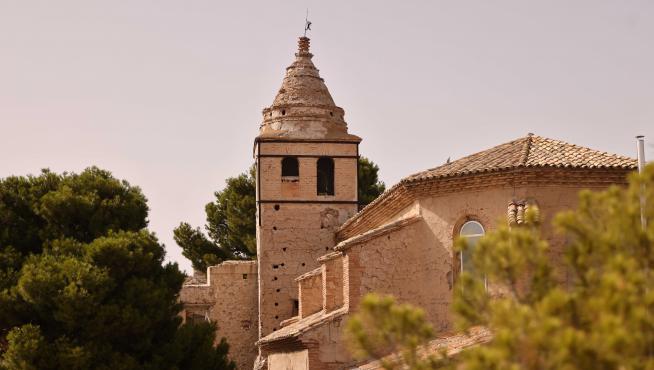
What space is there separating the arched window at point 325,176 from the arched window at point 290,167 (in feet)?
2.25

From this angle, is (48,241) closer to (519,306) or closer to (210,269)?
(210,269)

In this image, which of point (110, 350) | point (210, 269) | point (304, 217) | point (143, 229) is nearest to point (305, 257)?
point (304, 217)

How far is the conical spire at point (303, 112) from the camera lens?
2884 cm

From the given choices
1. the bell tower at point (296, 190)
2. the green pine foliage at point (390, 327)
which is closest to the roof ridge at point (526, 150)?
the bell tower at point (296, 190)

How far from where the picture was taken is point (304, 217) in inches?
1123

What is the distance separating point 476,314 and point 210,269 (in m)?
22.1

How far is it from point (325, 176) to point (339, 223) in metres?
1.59

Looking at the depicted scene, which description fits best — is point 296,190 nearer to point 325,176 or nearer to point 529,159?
point 325,176

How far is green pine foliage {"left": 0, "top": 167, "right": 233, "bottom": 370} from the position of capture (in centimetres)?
1881

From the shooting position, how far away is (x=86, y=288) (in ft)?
62.4

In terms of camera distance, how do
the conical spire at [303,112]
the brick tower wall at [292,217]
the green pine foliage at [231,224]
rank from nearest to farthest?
the brick tower wall at [292,217]
the conical spire at [303,112]
the green pine foliage at [231,224]

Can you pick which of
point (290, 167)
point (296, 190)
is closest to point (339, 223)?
point (296, 190)

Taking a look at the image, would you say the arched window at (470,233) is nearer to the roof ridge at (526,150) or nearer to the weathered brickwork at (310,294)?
the roof ridge at (526,150)

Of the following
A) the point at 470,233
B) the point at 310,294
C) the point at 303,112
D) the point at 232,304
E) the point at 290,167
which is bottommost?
the point at 232,304
